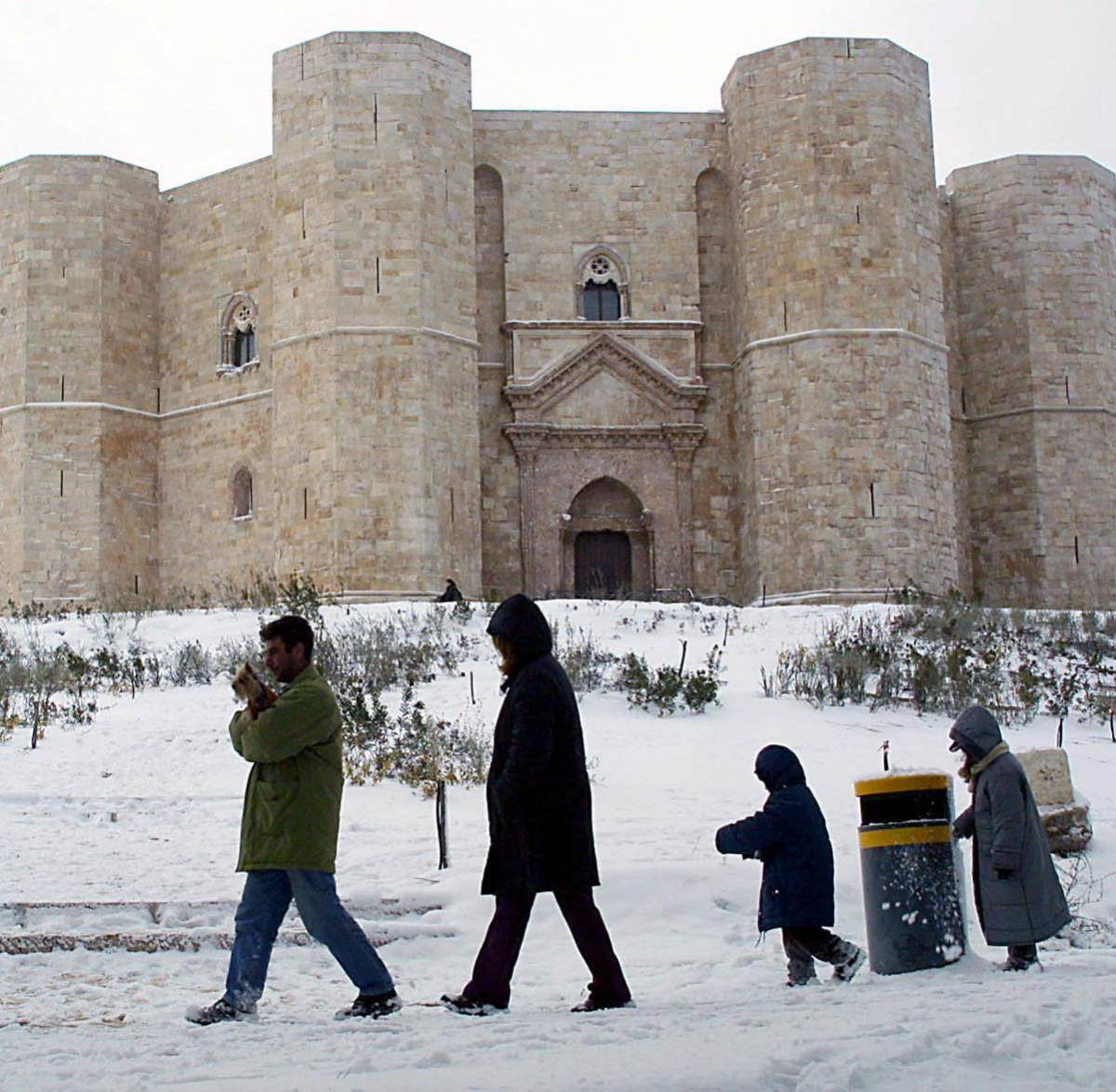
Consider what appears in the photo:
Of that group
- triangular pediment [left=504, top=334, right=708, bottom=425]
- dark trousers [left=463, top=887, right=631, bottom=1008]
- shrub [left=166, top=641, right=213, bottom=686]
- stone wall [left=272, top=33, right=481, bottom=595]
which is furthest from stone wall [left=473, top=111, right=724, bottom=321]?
dark trousers [left=463, top=887, right=631, bottom=1008]

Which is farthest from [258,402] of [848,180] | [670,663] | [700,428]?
[670,663]

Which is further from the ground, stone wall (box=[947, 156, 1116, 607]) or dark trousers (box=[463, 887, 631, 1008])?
stone wall (box=[947, 156, 1116, 607])

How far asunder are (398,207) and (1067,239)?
11.8 metres

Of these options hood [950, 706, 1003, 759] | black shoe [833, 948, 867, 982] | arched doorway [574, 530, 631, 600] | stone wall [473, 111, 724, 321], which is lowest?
black shoe [833, 948, 867, 982]

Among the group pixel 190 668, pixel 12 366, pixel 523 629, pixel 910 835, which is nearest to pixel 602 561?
pixel 12 366

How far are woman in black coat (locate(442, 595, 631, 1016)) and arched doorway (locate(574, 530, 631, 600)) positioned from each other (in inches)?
795

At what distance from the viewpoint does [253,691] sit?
20.7 ft

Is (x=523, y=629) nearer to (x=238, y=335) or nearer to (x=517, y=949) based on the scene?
(x=517, y=949)

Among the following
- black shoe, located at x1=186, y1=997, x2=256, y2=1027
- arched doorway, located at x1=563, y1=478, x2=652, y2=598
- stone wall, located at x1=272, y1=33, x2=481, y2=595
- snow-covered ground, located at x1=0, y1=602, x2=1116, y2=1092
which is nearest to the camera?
snow-covered ground, located at x1=0, y1=602, x2=1116, y2=1092

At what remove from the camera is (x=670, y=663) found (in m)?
17.0

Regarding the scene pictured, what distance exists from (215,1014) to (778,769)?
2561mm

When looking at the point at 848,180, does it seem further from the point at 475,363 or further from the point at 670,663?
the point at 670,663

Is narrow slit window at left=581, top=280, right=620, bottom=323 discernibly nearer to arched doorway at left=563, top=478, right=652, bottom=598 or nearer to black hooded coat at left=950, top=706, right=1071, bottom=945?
arched doorway at left=563, top=478, right=652, bottom=598

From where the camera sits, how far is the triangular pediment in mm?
26484
